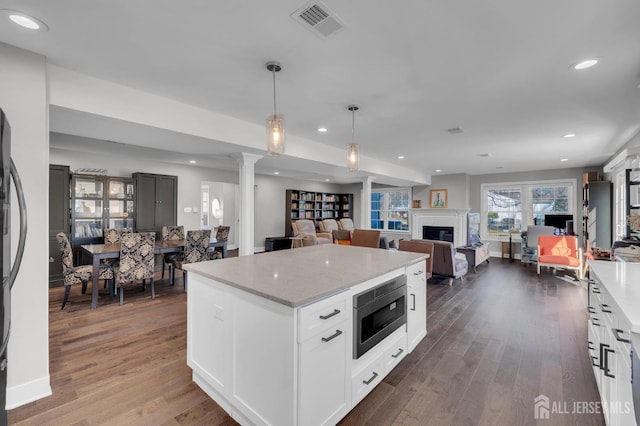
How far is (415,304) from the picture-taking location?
263 cm

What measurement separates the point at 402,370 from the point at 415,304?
0.57 meters

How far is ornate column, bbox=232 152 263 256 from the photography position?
4180 mm

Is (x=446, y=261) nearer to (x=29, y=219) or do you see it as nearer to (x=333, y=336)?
(x=333, y=336)

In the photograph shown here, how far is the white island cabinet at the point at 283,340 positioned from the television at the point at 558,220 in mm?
6919

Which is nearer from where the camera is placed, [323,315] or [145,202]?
[323,315]

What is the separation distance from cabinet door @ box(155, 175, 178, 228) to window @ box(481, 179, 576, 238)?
27.2 feet

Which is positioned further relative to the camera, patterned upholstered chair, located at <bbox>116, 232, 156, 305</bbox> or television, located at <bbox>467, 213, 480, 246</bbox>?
television, located at <bbox>467, 213, 480, 246</bbox>

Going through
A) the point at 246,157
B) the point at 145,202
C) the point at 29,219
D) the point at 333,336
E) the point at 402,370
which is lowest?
the point at 402,370

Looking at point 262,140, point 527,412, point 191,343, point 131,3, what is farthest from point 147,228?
point 527,412

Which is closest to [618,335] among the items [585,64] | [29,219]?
[585,64]

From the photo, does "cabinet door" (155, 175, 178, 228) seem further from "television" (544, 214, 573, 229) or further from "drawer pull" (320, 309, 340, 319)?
"television" (544, 214, 573, 229)

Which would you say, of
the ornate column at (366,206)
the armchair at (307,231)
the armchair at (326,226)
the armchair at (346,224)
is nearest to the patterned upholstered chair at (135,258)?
the armchair at (307,231)

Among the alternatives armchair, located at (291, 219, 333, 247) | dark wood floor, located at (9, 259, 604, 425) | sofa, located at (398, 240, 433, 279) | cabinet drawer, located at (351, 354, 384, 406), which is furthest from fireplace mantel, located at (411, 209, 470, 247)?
cabinet drawer, located at (351, 354, 384, 406)

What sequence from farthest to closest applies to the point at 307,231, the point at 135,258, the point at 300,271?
the point at 307,231
the point at 135,258
the point at 300,271
